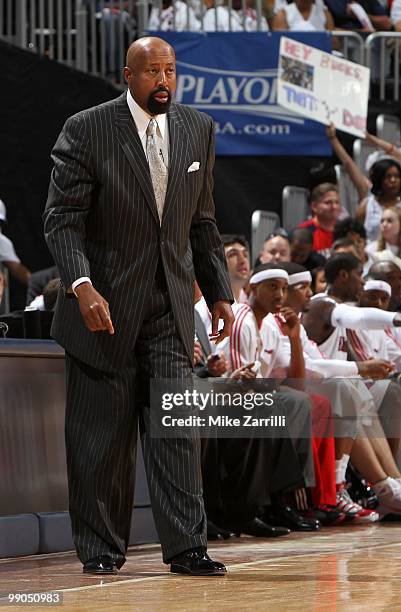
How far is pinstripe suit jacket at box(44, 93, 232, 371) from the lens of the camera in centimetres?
567

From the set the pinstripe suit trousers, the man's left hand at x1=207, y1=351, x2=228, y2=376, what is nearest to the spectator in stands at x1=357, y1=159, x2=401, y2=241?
the man's left hand at x1=207, y1=351, x2=228, y2=376

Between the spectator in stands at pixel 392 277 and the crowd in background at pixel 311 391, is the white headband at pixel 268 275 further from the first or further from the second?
the spectator in stands at pixel 392 277

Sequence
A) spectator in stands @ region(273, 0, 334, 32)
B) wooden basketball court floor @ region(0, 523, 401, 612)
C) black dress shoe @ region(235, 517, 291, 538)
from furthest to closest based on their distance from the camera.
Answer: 1. spectator in stands @ region(273, 0, 334, 32)
2. black dress shoe @ region(235, 517, 291, 538)
3. wooden basketball court floor @ region(0, 523, 401, 612)

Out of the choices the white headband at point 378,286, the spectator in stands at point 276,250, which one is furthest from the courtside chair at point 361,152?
the white headband at point 378,286

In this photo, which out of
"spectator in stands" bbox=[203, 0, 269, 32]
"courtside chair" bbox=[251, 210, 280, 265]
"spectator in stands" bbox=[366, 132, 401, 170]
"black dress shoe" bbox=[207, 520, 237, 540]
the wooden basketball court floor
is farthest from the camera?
"spectator in stands" bbox=[203, 0, 269, 32]

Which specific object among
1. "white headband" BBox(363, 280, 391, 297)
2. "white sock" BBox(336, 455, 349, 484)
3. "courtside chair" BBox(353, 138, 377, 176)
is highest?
"courtside chair" BBox(353, 138, 377, 176)

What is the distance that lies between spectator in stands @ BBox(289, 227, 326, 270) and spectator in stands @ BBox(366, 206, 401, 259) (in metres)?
0.43

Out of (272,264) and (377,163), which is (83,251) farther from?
(377,163)

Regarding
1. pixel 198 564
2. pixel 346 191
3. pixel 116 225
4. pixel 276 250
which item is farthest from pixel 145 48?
pixel 346 191

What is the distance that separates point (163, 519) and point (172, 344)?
2.20 feet

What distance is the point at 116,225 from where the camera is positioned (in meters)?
5.70

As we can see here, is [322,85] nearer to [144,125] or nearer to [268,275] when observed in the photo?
[268,275]

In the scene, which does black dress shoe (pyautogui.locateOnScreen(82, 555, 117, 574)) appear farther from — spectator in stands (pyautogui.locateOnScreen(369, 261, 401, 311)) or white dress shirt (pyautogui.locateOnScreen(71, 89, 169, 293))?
spectator in stands (pyautogui.locateOnScreen(369, 261, 401, 311))

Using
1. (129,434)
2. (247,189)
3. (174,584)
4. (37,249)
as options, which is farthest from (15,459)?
(247,189)
